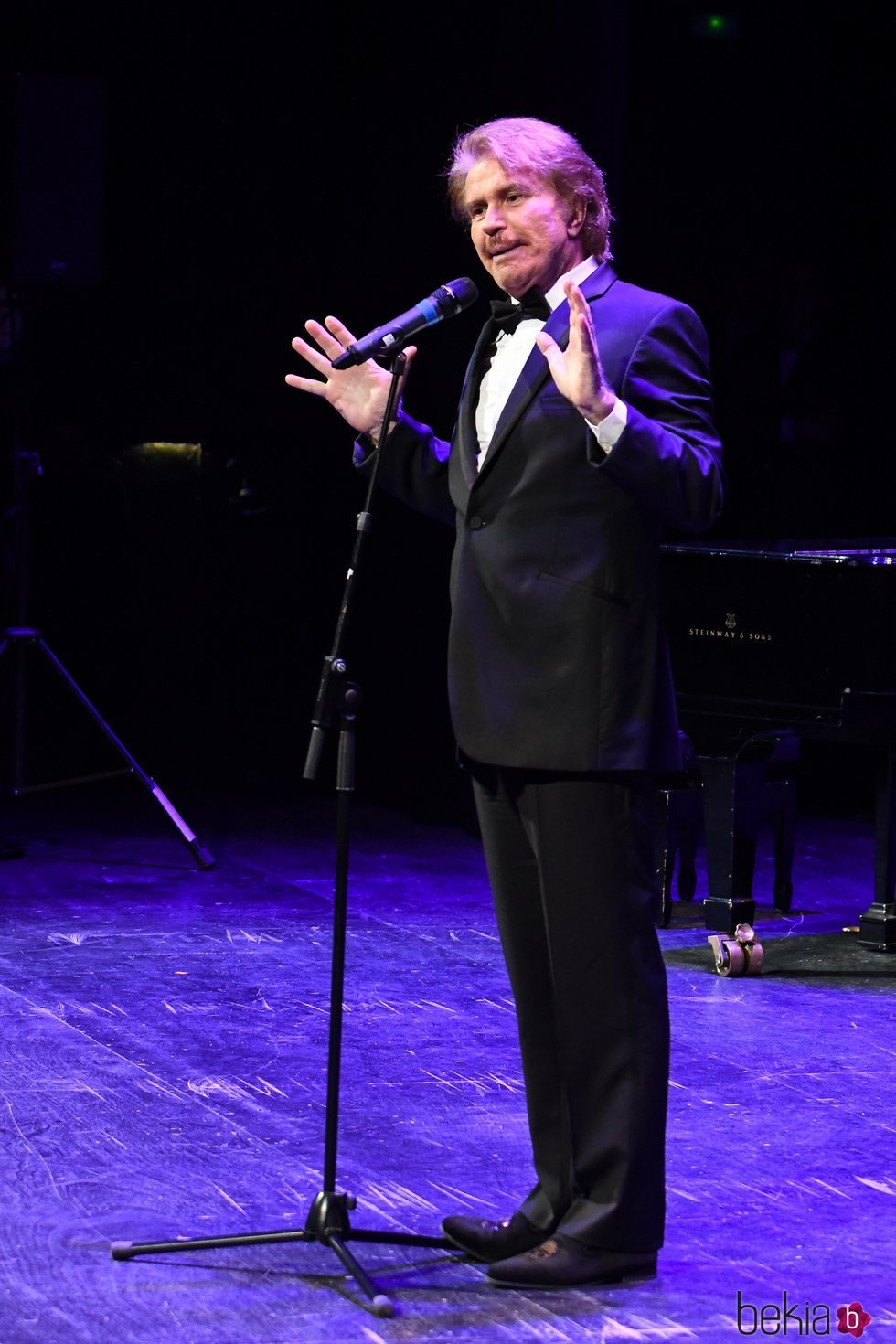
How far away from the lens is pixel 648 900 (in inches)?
107

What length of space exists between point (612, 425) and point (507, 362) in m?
0.34

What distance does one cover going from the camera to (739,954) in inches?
186

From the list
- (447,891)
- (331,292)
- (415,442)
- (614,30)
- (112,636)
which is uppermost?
(614,30)

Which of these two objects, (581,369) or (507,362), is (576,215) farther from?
(581,369)

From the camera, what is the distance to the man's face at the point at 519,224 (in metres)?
2.68

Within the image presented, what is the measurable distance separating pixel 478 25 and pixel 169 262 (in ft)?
5.45

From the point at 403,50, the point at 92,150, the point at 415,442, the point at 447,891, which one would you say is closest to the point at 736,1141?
the point at 415,442

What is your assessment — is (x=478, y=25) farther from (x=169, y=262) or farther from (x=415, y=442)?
(x=415, y=442)

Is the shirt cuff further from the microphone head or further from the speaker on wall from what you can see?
the speaker on wall

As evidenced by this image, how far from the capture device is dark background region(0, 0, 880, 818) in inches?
283

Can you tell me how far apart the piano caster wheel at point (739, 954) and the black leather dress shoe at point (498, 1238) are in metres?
1.99

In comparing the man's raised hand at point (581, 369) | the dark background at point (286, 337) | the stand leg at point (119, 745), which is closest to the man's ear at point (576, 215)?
the man's raised hand at point (581, 369)

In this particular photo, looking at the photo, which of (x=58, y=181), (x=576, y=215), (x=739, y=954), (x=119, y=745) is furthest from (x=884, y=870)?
(x=58, y=181)

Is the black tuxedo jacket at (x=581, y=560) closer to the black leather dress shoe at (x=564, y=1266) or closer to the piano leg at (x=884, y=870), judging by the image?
the black leather dress shoe at (x=564, y=1266)
